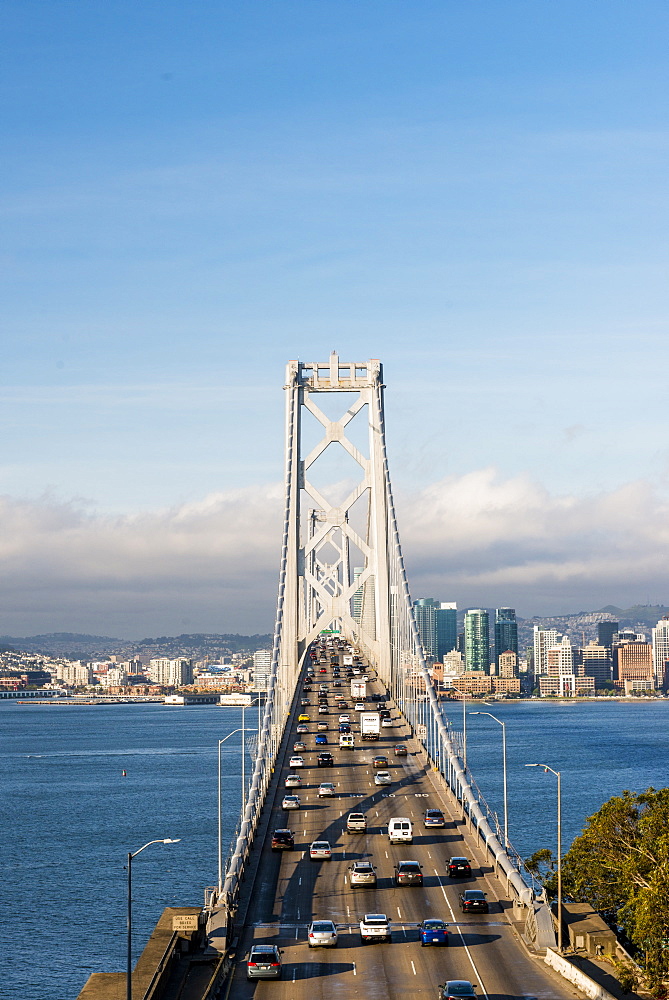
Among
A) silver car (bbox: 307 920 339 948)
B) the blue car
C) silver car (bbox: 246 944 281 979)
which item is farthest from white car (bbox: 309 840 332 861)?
silver car (bbox: 246 944 281 979)

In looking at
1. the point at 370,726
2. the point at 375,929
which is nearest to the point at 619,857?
the point at 375,929

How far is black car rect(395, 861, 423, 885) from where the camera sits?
44438 millimetres

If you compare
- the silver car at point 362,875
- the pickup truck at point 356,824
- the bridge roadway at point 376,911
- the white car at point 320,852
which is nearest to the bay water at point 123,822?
the bridge roadway at point 376,911

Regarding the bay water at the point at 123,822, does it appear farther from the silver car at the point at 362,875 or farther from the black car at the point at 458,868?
the black car at the point at 458,868

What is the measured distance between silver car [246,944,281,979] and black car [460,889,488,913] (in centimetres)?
814

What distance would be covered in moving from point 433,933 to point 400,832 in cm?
1487

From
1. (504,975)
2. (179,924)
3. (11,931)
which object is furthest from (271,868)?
(11,931)

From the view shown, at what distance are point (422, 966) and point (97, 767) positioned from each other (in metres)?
119

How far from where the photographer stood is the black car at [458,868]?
45.6m

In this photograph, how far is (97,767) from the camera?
14925 centimetres

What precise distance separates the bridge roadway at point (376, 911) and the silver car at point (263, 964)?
0.25m

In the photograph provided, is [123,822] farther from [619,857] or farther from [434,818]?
[619,857]

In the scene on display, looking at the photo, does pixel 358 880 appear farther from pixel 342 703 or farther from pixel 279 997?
pixel 342 703

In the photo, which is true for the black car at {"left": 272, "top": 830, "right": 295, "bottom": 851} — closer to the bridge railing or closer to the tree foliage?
the bridge railing
